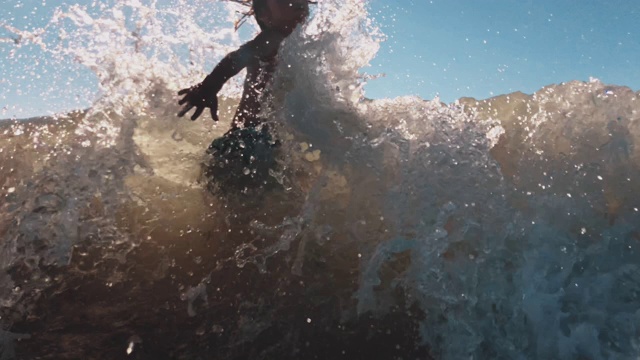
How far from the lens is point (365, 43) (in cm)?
304

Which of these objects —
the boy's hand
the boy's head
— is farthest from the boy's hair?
the boy's hand

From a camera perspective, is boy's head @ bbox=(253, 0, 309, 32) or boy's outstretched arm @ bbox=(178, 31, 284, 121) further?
boy's head @ bbox=(253, 0, 309, 32)

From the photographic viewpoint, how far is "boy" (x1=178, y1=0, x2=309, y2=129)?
2729 millimetres

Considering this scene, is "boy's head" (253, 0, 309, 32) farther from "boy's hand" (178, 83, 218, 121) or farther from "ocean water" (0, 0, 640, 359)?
"boy's hand" (178, 83, 218, 121)

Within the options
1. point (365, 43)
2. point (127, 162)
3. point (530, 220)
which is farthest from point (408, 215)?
point (127, 162)

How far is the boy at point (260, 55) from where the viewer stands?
8.95 feet

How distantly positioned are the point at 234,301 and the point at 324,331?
0.40 meters

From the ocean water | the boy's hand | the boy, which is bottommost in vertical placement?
the ocean water

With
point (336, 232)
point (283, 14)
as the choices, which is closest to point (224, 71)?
point (283, 14)

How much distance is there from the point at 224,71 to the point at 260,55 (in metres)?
0.25

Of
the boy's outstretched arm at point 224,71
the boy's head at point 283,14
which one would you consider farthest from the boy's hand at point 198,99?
the boy's head at point 283,14

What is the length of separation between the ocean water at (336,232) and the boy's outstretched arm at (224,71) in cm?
13

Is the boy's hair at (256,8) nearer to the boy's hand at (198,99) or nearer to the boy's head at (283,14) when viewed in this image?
the boy's head at (283,14)

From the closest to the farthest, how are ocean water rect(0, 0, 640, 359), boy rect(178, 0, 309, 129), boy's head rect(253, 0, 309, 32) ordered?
ocean water rect(0, 0, 640, 359) → boy rect(178, 0, 309, 129) → boy's head rect(253, 0, 309, 32)
